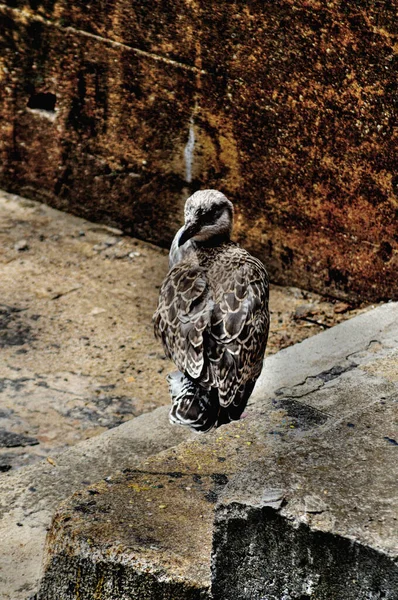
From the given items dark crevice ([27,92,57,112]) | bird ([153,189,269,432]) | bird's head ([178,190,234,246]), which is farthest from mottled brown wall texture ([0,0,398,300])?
bird ([153,189,269,432])

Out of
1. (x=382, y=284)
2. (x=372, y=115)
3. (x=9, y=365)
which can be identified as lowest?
(x=9, y=365)

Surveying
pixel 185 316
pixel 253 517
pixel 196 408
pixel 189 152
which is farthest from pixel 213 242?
pixel 253 517

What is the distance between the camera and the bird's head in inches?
150

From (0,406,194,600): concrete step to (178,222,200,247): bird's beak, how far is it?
2.30 feet

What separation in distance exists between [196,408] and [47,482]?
0.61 metres

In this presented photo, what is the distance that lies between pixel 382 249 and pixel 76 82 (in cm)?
203

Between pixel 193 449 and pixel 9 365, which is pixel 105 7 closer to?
pixel 9 365

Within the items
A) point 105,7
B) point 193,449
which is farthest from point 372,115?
point 193,449

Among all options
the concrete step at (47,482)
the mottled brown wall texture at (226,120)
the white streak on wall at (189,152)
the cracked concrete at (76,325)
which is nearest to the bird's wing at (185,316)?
the concrete step at (47,482)

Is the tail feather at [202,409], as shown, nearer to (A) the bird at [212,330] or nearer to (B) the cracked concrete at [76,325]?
(A) the bird at [212,330]

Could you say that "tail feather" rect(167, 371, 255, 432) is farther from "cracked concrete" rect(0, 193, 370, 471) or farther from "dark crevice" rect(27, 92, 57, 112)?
"dark crevice" rect(27, 92, 57, 112)

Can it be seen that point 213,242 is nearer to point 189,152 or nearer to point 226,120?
point 226,120

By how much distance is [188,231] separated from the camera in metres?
3.81

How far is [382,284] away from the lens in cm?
469
